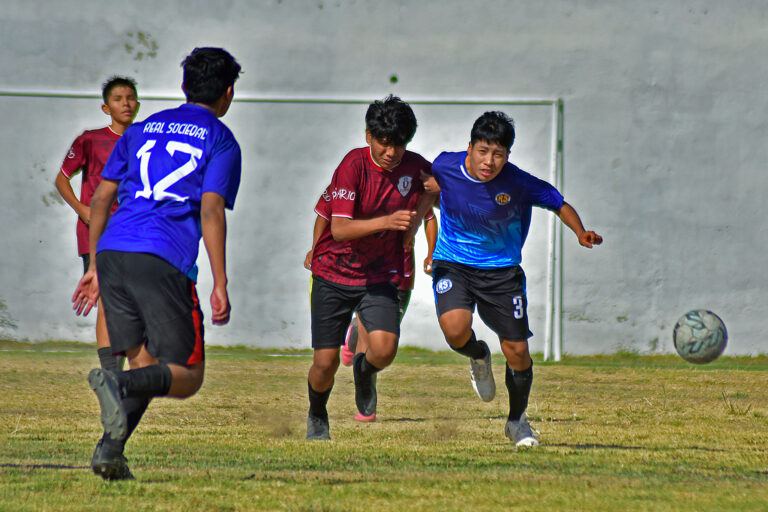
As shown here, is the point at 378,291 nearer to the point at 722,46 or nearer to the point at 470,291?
the point at 470,291

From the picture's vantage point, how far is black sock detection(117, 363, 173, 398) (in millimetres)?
3814

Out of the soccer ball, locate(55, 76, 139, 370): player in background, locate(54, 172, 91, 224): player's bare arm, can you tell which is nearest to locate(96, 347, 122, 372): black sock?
locate(55, 76, 139, 370): player in background

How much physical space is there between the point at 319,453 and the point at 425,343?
7354 mm

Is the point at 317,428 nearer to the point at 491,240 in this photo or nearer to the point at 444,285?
the point at 444,285

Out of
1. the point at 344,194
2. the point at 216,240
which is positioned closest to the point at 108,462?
the point at 216,240

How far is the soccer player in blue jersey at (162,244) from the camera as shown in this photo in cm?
394

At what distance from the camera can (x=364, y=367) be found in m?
6.32

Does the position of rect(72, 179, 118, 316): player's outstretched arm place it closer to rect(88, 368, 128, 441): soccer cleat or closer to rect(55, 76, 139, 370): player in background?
rect(88, 368, 128, 441): soccer cleat

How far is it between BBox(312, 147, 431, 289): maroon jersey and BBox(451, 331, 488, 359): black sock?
0.61m

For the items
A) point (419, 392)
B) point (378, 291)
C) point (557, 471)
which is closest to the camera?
point (557, 471)

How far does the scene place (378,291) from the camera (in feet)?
19.7

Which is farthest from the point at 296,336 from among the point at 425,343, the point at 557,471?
the point at 557,471

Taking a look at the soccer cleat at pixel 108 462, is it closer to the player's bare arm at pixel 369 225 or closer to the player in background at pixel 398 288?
the player's bare arm at pixel 369 225

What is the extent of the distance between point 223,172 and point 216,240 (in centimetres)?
30
